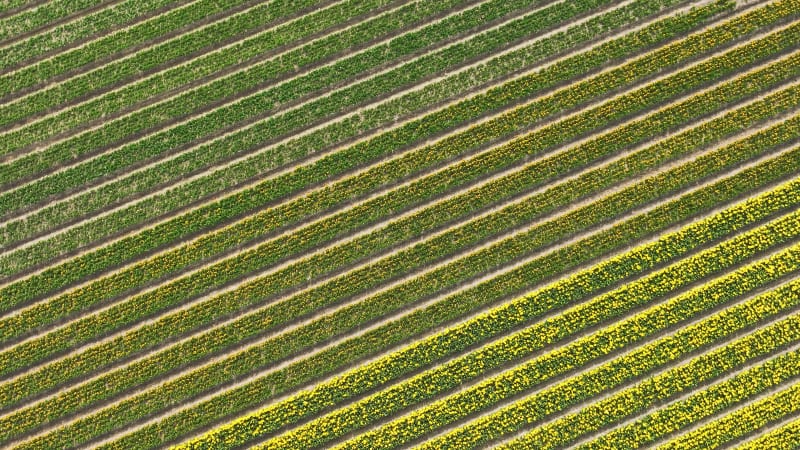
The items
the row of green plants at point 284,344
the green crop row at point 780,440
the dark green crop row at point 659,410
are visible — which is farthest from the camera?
the row of green plants at point 284,344

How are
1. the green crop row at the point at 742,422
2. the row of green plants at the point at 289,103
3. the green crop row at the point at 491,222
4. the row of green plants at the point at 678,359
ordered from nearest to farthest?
the green crop row at the point at 742,422
the row of green plants at the point at 678,359
the green crop row at the point at 491,222
the row of green plants at the point at 289,103

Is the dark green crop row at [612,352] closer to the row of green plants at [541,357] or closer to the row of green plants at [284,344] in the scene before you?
the row of green plants at [541,357]

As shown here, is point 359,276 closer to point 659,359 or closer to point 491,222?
point 491,222

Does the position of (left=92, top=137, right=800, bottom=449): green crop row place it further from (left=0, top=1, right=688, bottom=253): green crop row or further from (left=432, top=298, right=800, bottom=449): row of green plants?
(left=0, top=1, right=688, bottom=253): green crop row

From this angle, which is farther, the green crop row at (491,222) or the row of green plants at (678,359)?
the green crop row at (491,222)

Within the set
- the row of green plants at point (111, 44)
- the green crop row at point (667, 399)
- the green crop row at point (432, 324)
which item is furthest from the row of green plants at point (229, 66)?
the green crop row at point (667, 399)

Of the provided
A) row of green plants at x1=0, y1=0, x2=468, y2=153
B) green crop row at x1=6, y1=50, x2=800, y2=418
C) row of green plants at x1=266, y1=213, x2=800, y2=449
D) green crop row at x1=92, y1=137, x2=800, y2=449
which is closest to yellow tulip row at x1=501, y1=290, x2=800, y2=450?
row of green plants at x1=266, y1=213, x2=800, y2=449

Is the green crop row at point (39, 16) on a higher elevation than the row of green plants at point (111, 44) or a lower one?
higher
